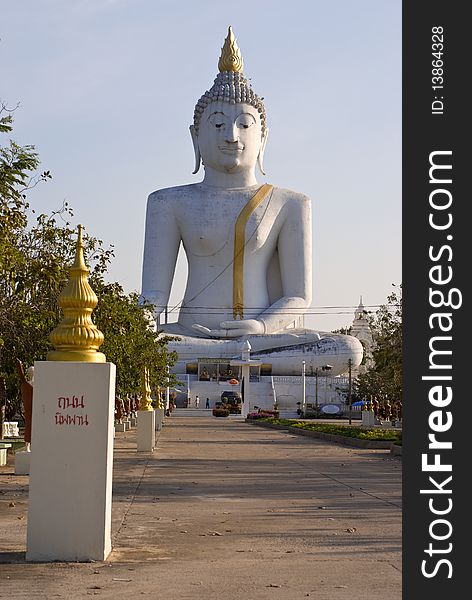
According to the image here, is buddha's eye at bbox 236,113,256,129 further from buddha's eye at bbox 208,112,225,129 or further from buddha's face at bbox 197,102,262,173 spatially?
buddha's eye at bbox 208,112,225,129

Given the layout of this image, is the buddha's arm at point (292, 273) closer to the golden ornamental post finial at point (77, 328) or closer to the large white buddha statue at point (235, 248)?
the large white buddha statue at point (235, 248)

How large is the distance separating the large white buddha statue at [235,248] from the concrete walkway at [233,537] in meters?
36.0

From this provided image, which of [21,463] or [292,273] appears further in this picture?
[292,273]

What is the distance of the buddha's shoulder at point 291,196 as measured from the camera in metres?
55.8

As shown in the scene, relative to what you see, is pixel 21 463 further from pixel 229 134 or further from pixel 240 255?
pixel 240 255

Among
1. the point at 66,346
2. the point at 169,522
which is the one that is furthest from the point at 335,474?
the point at 66,346

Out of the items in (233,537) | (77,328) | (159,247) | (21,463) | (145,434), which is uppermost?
(159,247)

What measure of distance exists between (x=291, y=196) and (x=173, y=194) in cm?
568

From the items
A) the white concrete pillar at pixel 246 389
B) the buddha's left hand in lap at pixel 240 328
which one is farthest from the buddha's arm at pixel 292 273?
the white concrete pillar at pixel 246 389

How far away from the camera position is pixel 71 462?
27.8ft

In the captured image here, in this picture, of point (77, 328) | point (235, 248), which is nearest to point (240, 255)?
point (235, 248)

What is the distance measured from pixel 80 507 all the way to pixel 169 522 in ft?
8.15

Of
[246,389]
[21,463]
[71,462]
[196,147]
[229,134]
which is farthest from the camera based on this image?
[196,147]

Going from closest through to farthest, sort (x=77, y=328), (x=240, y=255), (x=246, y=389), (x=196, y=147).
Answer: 1. (x=77, y=328)
2. (x=246, y=389)
3. (x=240, y=255)
4. (x=196, y=147)
